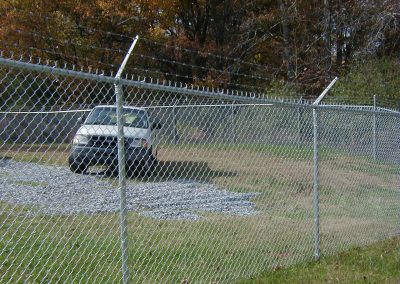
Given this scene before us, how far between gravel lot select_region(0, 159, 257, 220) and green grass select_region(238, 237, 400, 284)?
1433mm

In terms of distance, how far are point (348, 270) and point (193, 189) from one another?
201 centimetres

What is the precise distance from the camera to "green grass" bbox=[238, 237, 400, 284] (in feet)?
17.8

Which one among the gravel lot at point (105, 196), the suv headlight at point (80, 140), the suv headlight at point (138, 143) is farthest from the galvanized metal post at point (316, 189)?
the suv headlight at point (80, 140)

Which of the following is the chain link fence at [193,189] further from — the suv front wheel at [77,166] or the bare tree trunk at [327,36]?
the bare tree trunk at [327,36]

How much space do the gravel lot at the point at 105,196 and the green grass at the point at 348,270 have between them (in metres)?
1.43

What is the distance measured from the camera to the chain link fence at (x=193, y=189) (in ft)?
16.9

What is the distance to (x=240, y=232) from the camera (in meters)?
6.50

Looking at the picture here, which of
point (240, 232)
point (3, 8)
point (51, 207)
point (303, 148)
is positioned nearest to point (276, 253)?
point (240, 232)

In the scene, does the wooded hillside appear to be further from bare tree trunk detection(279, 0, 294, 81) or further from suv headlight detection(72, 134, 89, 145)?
suv headlight detection(72, 134, 89, 145)

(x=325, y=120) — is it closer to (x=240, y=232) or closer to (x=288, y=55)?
(x=240, y=232)

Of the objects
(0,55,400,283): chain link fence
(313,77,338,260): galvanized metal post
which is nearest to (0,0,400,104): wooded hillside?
(0,55,400,283): chain link fence

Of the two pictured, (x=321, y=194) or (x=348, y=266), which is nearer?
(x=348, y=266)

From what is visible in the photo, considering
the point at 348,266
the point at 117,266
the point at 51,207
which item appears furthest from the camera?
the point at 51,207

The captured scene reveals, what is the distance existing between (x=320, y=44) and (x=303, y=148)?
19.0 metres
